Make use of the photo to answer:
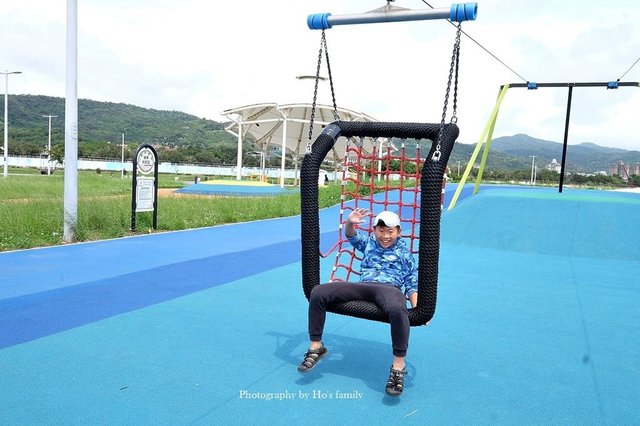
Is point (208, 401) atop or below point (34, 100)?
below

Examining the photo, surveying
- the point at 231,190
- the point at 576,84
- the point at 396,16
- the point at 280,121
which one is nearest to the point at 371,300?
the point at 396,16

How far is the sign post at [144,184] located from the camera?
9.97 meters

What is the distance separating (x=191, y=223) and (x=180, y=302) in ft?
21.4

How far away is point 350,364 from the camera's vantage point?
12.0 feet

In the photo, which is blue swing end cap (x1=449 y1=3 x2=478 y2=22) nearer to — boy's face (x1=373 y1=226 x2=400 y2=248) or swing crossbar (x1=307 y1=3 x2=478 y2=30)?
swing crossbar (x1=307 y1=3 x2=478 y2=30)

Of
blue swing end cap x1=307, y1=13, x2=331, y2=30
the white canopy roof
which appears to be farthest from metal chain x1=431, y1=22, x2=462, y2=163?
the white canopy roof

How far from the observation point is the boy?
321cm

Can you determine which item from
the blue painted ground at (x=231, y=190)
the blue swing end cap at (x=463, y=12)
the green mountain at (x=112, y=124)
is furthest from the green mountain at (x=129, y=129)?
the blue swing end cap at (x=463, y=12)

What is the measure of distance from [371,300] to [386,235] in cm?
52

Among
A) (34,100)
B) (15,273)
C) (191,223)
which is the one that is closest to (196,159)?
(34,100)

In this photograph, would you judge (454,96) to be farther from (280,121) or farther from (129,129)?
(129,129)

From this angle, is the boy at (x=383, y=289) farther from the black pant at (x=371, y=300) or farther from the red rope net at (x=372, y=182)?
the red rope net at (x=372, y=182)

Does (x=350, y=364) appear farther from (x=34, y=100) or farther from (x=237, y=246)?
(x=34, y=100)

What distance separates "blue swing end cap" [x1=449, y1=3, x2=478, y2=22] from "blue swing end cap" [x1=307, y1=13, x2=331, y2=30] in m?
1.09
